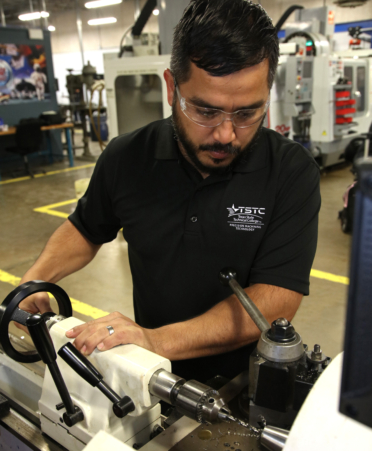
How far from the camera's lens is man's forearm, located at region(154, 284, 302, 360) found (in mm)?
847

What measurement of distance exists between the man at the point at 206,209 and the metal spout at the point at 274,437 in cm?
25

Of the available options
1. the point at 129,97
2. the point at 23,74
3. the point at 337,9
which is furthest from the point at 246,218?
the point at 337,9

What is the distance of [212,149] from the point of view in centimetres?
87

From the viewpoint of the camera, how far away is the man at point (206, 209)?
78 centimetres

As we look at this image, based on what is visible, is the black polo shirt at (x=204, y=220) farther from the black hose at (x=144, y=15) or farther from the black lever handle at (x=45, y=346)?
the black hose at (x=144, y=15)

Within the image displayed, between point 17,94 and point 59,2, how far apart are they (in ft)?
19.0

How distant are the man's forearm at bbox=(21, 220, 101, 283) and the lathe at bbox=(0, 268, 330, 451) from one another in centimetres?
29

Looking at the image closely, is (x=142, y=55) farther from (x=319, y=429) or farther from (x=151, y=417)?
(x=319, y=429)

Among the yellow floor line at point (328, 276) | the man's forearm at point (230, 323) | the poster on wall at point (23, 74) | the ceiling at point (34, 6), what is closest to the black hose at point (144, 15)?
the yellow floor line at point (328, 276)

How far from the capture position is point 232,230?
0.94 m

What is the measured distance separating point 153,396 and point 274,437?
180 mm

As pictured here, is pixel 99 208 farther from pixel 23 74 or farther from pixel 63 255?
pixel 23 74

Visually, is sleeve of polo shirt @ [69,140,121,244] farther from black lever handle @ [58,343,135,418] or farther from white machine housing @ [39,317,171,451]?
black lever handle @ [58,343,135,418]

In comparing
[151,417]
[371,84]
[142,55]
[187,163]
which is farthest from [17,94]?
[151,417]
